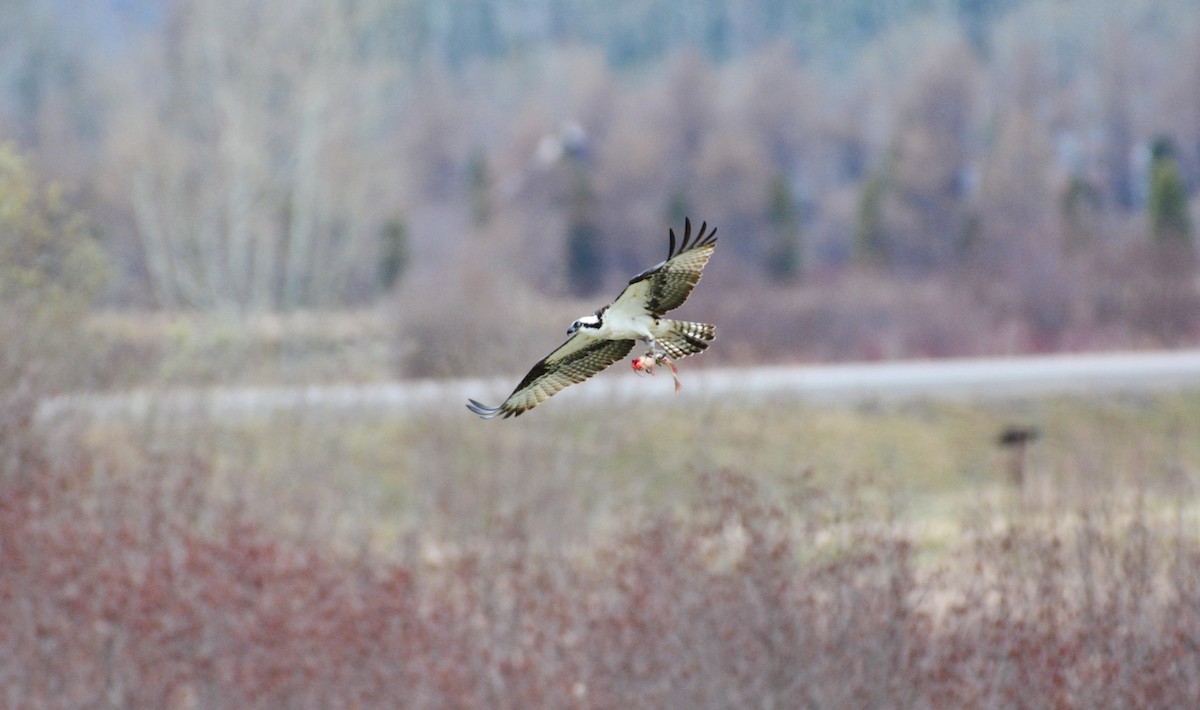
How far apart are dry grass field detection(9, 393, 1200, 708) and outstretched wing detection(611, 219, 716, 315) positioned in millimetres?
4770

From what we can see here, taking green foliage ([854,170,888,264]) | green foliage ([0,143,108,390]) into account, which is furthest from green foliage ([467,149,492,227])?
green foliage ([0,143,108,390])

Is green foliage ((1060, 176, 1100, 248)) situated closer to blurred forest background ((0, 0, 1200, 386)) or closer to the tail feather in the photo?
blurred forest background ((0, 0, 1200, 386))

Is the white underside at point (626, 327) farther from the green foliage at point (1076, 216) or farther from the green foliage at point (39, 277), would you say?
the green foliage at point (1076, 216)

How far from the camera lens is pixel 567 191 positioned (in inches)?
1391

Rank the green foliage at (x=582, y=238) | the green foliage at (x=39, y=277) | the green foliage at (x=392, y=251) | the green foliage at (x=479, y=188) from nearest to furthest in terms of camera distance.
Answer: the green foliage at (x=39, y=277), the green foliage at (x=582, y=238), the green foliage at (x=392, y=251), the green foliage at (x=479, y=188)

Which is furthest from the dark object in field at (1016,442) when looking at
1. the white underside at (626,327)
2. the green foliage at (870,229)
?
the green foliage at (870,229)

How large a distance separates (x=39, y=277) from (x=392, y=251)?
17277 mm

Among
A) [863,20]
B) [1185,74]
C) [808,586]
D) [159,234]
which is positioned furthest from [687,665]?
[863,20]

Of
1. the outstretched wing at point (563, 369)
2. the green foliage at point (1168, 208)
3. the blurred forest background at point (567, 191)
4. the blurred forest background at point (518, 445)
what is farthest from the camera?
the green foliage at point (1168, 208)

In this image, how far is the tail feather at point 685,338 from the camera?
4.37 metres

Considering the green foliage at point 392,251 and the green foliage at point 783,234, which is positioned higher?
the green foliage at point 783,234

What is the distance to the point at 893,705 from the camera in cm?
870

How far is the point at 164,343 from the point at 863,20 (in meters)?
75.4

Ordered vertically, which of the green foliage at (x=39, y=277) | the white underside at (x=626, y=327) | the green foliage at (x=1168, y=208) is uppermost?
the green foliage at (x=1168, y=208)
